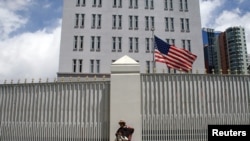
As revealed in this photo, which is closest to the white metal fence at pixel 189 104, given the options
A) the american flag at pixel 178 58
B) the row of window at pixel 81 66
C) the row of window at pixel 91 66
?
the american flag at pixel 178 58

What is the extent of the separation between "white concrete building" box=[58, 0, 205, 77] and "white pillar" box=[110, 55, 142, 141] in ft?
105

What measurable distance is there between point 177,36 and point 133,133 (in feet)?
119

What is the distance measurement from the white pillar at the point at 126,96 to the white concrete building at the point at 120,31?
1260 inches

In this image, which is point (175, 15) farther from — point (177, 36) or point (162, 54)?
point (162, 54)

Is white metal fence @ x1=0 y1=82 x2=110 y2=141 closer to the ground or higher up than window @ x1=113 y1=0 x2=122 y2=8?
closer to the ground

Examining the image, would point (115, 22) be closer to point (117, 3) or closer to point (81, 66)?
point (117, 3)

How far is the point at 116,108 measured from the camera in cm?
834

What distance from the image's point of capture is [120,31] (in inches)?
1666

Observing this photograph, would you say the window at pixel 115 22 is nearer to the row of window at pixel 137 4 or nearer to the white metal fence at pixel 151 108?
the row of window at pixel 137 4

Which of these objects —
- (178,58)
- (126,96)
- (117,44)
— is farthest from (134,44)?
(126,96)

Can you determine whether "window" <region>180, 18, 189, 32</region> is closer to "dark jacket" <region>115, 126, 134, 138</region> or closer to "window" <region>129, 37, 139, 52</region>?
"window" <region>129, 37, 139, 52</region>

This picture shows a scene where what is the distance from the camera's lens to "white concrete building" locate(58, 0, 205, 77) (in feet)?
134

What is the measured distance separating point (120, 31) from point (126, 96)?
34.6 meters

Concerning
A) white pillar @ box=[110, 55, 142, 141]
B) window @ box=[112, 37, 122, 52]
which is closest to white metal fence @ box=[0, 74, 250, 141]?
white pillar @ box=[110, 55, 142, 141]
